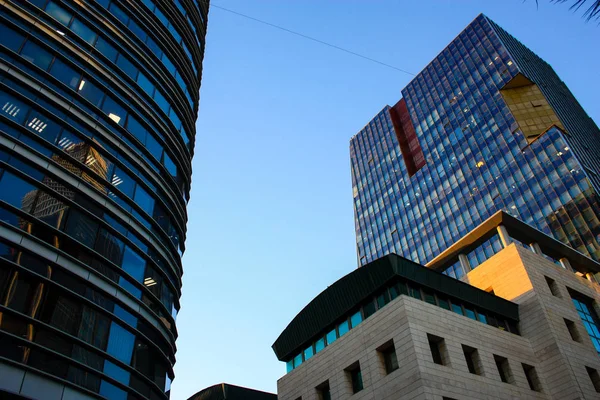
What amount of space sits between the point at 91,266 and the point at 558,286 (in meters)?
38.6

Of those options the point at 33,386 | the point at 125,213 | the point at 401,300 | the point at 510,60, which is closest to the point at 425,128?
the point at 510,60

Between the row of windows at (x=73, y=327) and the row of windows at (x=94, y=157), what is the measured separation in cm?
621

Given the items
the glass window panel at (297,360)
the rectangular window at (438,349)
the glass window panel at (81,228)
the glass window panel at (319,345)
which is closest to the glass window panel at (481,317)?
the rectangular window at (438,349)

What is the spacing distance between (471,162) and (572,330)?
277 ft

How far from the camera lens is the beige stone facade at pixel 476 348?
106 feet

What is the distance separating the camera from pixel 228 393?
57062 mm

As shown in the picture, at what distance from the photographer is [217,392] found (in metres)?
57.9

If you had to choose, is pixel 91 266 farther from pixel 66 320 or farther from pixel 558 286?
pixel 558 286

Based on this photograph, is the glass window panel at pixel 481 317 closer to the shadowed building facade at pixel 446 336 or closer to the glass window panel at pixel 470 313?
the shadowed building facade at pixel 446 336

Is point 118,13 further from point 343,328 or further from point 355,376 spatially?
point 355,376

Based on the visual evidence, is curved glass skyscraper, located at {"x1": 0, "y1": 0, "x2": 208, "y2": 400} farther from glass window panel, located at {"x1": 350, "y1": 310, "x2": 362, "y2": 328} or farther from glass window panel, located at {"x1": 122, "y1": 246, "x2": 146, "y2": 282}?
glass window panel, located at {"x1": 350, "y1": 310, "x2": 362, "y2": 328}

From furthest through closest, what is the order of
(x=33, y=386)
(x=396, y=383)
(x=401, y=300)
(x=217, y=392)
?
(x=217, y=392) < (x=401, y=300) < (x=396, y=383) < (x=33, y=386)

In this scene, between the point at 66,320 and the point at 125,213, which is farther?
the point at 125,213

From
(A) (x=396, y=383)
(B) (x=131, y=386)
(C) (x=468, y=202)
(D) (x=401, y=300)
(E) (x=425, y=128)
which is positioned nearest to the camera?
(B) (x=131, y=386)
